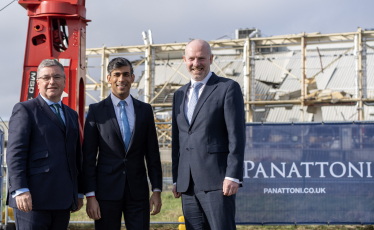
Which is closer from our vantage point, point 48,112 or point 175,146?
point 48,112

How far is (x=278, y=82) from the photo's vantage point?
3209 cm

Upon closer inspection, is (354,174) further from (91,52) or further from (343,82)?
(91,52)

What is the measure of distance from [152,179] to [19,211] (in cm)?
131

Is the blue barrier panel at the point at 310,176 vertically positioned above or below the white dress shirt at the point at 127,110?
below

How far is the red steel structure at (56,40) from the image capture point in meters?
6.05

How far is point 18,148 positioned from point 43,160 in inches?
9.6

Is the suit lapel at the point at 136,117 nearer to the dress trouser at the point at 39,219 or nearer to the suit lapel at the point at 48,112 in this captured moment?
the suit lapel at the point at 48,112

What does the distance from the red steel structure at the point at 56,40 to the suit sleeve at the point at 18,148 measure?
3.05 m

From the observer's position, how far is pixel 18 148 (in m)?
3.21

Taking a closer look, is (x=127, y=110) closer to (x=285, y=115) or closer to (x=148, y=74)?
(x=148, y=74)

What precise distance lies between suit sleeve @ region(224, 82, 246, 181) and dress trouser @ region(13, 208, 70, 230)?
1.57 metres

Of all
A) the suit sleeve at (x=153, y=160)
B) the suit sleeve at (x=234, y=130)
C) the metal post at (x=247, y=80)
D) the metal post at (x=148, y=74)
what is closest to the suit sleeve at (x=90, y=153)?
the suit sleeve at (x=153, y=160)

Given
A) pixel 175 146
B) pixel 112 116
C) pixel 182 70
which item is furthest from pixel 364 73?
pixel 112 116

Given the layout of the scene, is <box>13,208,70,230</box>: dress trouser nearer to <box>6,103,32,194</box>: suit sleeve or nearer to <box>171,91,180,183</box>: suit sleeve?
<box>6,103,32,194</box>: suit sleeve
